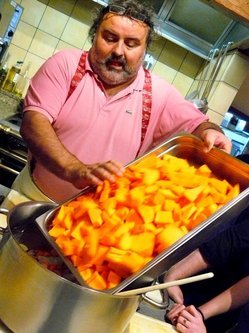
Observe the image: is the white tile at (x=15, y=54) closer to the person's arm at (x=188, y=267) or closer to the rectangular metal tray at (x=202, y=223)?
the person's arm at (x=188, y=267)

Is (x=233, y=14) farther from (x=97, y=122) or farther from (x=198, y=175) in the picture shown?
(x=198, y=175)

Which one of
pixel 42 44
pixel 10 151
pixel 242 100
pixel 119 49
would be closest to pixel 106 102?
pixel 119 49

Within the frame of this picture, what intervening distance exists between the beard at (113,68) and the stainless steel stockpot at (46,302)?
699mm

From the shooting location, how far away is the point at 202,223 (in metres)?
0.60

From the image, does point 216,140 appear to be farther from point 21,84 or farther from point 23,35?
point 23,35

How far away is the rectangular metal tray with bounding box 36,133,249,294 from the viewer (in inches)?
22.8

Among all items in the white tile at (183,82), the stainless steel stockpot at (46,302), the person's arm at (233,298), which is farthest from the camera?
the white tile at (183,82)

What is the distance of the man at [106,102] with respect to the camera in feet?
3.70

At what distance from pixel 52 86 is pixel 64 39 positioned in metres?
1.90

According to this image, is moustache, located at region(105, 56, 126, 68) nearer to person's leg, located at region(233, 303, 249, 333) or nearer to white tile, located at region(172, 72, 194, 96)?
person's leg, located at region(233, 303, 249, 333)

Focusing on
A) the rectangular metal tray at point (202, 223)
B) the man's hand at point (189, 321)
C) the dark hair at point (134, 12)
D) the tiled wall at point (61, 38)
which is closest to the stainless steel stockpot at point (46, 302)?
the rectangular metal tray at point (202, 223)

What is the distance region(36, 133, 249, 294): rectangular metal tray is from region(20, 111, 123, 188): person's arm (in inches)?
1.7

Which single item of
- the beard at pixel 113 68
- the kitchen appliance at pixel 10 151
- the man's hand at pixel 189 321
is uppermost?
the beard at pixel 113 68

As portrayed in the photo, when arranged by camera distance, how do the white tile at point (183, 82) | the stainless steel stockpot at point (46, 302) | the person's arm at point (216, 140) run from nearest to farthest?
the stainless steel stockpot at point (46, 302) < the person's arm at point (216, 140) < the white tile at point (183, 82)
